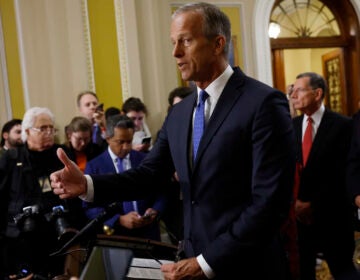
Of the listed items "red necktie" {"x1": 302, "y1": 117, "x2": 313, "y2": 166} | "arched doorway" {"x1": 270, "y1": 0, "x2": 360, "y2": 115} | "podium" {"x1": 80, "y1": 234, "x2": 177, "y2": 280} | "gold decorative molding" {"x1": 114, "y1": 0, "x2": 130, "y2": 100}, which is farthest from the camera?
"arched doorway" {"x1": 270, "y1": 0, "x2": 360, "y2": 115}

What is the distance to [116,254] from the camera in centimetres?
123

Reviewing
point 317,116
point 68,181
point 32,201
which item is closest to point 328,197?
point 317,116

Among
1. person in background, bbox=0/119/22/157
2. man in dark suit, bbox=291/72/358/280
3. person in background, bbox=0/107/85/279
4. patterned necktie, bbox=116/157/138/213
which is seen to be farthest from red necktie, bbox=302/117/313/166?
person in background, bbox=0/119/22/157

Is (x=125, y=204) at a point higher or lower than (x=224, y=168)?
lower

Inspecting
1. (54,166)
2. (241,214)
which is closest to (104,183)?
(241,214)

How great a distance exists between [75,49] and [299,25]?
3.45 meters

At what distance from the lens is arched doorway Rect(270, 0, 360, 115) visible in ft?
21.4

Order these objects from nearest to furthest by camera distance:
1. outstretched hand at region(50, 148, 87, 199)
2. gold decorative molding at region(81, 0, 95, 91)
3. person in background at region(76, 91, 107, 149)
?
outstretched hand at region(50, 148, 87, 199)
person in background at region(76, 91, 107, 149)
gold decorative molding at region(81, 0, 95, 91)

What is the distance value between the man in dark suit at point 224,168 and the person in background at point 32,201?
1.15 m

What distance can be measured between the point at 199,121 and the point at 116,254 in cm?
51

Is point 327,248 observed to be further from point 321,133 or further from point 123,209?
point 123,209

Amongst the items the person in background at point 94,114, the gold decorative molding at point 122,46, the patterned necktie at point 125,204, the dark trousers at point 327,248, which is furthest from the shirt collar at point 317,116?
the gold decorative molding at point 122,46

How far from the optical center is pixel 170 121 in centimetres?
161

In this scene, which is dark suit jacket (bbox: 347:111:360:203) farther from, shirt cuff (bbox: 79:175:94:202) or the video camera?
shirt cuff (bbox: 79:175:94:202)
